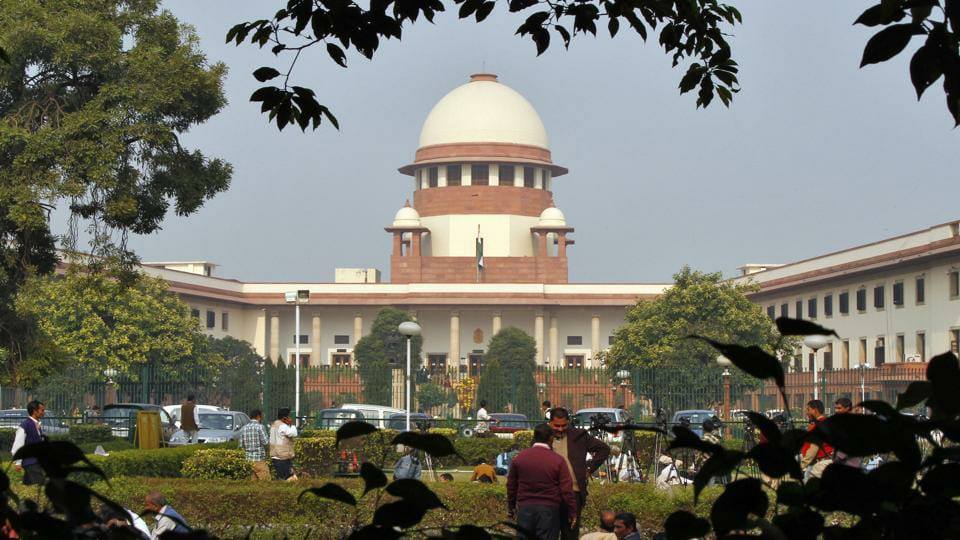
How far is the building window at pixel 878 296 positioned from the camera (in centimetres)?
4819

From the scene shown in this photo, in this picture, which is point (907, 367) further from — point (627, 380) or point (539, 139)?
point (539, 139)

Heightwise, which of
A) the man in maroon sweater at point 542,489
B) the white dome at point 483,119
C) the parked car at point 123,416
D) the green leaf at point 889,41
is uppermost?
the white dome at point 483,119

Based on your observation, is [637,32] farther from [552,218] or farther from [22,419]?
[552,218]

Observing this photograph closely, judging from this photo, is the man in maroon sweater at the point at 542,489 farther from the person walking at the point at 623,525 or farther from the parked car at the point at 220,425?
the parked car at the point at 220,425

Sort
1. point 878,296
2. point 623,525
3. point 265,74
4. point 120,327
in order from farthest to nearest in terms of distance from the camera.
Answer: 1. point 878,296
2. point 120,327
3. point 623,525
4. point 265,74

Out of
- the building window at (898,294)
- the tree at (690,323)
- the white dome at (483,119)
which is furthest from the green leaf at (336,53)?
the white dome at (483,119)

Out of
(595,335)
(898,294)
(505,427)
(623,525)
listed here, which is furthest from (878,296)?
(623,525)

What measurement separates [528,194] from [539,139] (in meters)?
2.88

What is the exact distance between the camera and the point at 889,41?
8.29ft

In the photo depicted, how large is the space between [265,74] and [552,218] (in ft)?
221

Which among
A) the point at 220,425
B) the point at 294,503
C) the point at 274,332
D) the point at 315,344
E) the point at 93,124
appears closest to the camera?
the point at 294,503

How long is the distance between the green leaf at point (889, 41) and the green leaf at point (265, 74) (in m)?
2.39

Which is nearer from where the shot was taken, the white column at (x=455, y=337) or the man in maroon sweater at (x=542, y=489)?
the man in maroon sweater at (x=542, y=489)

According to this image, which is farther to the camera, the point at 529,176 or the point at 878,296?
the point at 529,176
